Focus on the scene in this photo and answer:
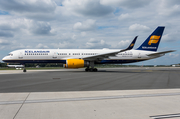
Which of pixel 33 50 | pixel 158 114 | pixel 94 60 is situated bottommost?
pixel 158 114

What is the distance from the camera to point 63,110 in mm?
4723

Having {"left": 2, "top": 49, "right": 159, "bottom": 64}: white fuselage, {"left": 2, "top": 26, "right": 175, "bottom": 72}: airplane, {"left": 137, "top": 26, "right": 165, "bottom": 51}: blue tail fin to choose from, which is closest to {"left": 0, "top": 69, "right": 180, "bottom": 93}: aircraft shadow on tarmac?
{"left": 2, "top": 26, "right": 175, "bottom": 72}: airplane

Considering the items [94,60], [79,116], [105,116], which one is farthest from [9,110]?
[94,60]

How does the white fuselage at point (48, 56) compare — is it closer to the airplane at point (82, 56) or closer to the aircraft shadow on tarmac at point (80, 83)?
the airplane at point (82, 56)

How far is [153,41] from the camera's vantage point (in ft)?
99.7

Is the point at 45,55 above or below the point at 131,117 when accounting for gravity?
above

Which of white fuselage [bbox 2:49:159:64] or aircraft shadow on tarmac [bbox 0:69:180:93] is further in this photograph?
white fuselage [bbox 2:49:159:64]

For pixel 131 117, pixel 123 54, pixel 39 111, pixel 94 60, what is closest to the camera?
pixel 131 117

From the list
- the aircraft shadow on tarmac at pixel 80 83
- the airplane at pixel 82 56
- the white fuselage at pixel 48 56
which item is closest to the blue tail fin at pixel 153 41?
the airplane at pixel 82 56

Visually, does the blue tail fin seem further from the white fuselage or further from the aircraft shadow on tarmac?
the aircraft shadow on tarmac

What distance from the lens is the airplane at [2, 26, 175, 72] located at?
973 inches

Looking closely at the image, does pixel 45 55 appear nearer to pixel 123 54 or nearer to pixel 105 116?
pixel 123 54

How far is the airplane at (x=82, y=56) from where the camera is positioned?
24719 mm

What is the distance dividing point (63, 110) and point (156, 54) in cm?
2777
